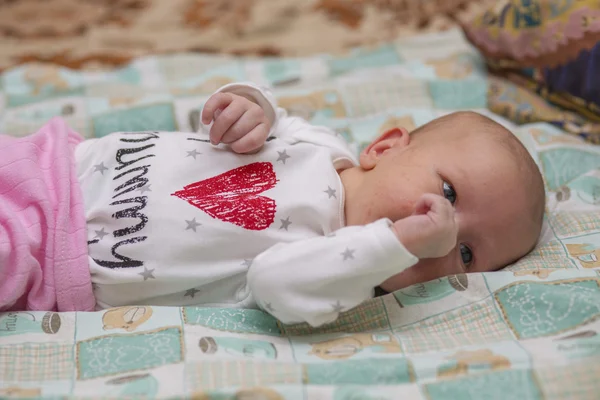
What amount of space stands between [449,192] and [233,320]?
1.27 feet

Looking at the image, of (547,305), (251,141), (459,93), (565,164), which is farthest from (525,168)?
(459,93)

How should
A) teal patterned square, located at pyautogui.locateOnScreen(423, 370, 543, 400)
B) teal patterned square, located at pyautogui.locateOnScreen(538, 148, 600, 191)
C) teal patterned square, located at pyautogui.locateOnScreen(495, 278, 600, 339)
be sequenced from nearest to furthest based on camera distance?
teal patterned square, located at pyautogui.locateOnScreen(423, 370, 543, 400) < teal patterned square, located at pyautogui.locateOnScreen(495, 278, 600, 339) < teal patterned square, located at pyautogui.locateOnScreen(538, 148, 600, 191)

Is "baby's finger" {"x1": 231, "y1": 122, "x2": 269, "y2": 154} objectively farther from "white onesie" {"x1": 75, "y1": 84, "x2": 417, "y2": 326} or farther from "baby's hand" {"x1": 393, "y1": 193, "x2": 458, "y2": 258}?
"baby's hand" {"x1": 393, "y1": 193, "x2": 458, "y2": 258}

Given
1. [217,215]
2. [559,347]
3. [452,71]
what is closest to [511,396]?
[559,347]

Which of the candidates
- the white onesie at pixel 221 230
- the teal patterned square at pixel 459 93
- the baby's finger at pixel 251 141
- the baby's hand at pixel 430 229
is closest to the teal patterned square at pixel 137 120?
the white onesie at pixel 221 230

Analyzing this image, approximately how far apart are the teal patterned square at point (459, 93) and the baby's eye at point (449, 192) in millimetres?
544

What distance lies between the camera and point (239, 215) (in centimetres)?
104

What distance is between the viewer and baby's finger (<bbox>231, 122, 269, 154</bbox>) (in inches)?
43.1

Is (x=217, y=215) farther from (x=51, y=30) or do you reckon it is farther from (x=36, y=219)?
(x=51, y=30)

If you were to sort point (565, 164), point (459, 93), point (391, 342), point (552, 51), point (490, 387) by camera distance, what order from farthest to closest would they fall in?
point (459, 93), point (552, 51), point (565, 164), point (391, 342), point (490, 387)

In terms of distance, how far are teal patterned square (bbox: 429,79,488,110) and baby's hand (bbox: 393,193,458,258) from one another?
64 centimetres

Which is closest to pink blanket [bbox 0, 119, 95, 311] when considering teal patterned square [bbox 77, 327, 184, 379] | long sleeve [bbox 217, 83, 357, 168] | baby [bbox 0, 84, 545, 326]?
baby [bbox 0, 84, 545, 326]

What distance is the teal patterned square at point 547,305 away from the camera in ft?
3.04

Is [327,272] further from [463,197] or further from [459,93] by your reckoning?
[459,93]
